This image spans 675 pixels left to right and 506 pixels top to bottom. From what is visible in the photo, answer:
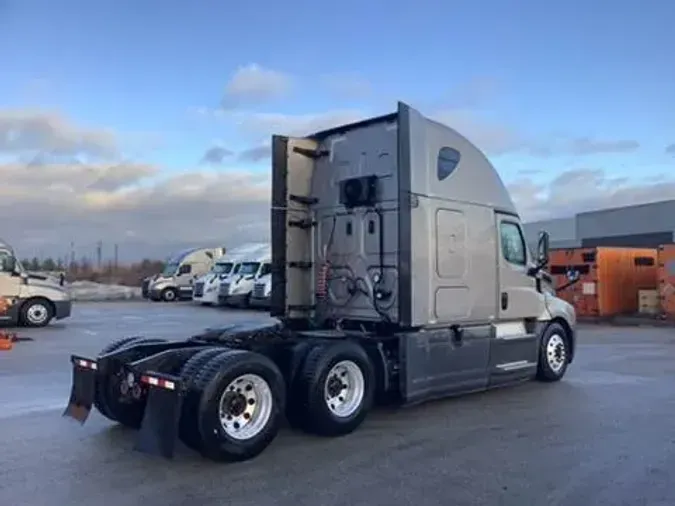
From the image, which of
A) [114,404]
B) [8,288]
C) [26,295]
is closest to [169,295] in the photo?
[26,295]

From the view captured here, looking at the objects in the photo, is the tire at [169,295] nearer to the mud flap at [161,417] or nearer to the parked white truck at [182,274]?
the parked white truck at [182,274]

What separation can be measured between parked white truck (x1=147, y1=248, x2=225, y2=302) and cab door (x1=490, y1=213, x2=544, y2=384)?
30.5 metres

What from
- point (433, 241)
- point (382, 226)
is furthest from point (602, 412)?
point (382, 226)

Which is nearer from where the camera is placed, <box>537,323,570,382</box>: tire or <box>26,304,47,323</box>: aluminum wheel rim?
<box>537,323,570,382</box>: tire

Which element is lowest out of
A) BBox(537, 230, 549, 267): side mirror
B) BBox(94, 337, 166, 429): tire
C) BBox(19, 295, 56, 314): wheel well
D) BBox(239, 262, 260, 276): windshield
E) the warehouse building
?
BBox(94, 337, 166, 429): tire

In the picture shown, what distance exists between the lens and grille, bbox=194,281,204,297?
109 ft

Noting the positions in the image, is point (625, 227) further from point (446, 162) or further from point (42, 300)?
point (446, 162)

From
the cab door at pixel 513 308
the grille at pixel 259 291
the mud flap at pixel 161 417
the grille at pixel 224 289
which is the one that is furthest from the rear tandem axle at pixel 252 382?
the grille at pixel 224 289

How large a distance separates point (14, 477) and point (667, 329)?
63.2ft

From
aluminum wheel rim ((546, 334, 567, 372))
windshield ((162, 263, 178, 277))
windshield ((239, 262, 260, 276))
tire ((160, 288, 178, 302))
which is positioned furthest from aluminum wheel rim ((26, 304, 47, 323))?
windshield ((162, 263, 178, 277))

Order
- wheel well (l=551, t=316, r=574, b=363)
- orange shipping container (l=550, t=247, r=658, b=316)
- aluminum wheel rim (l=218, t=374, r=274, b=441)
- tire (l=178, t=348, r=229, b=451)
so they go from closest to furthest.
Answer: tire (l=178, t=348, r=229, b=451)
aluminum wheel rim (l=218, t=374, r=274, b=441)
wheel well (l=551, t=316, r=574, b=363)
orange shipping container (l=550, t=247, r=658, b=316)

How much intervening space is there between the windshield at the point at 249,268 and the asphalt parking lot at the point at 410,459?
22065mm

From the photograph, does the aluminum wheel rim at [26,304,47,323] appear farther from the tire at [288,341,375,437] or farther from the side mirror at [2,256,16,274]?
the tire at [288,341,375,437]

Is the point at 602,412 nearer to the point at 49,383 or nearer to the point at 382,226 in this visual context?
the point at 382,226
